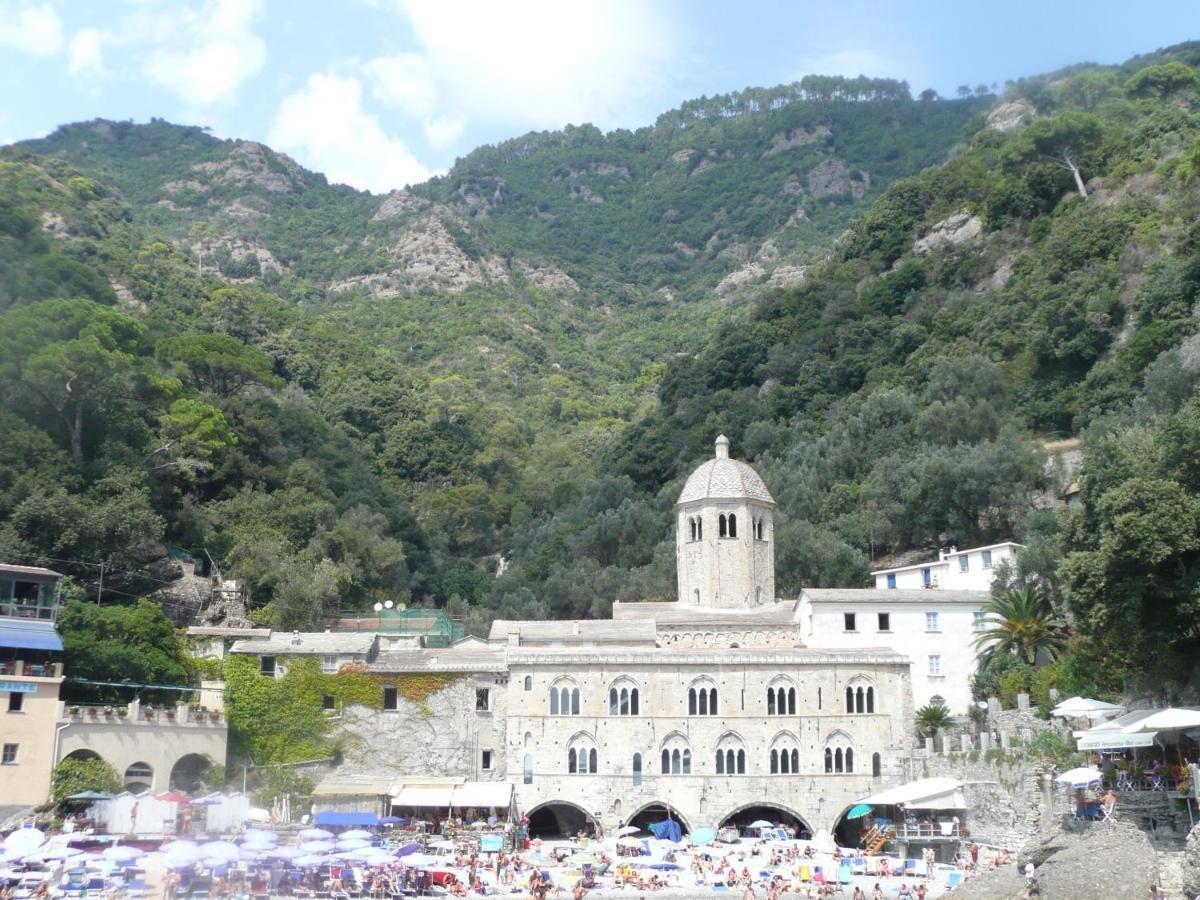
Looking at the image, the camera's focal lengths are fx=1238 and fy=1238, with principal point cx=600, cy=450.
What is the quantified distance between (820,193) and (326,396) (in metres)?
95.8

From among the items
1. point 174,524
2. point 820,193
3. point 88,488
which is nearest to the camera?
point 88,488

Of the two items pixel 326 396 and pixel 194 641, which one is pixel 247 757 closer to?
pixel 194 641

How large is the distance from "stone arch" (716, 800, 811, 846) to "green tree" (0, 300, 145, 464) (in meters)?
29.5

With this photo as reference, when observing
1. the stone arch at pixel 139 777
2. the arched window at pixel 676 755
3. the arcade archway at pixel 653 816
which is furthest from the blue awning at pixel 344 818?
the arched window at pixel 676 755

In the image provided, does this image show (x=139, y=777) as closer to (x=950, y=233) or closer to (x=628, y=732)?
(x=628, y=732)

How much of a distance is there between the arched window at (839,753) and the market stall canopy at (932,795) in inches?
129

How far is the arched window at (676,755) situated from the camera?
137 feet

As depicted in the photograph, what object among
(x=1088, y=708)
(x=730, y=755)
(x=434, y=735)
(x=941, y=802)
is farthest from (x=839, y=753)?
(x=434, y=735)

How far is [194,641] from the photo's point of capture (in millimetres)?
44750

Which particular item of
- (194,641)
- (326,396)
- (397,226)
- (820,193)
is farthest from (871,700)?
(820,193)

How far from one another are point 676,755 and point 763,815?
367cm

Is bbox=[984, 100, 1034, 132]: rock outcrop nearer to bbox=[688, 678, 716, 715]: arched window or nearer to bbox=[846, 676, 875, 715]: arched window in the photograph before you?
bbox=[846, 676, 875, 715]: arched window

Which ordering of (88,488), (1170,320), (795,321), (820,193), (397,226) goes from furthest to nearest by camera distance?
(820,193), (397,226), (795,321), (1170,320), (88,488)

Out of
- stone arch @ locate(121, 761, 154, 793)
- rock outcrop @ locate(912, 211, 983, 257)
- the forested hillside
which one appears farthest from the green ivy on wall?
rock outcrop @ locate(912, 211, 983, 257)
